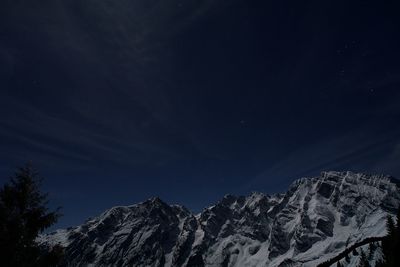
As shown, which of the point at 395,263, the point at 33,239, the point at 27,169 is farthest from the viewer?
the point at 395,263

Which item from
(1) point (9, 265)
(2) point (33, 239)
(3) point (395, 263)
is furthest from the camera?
(3) point (395, 263)

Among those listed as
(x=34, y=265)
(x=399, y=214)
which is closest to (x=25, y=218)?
(x=34, y=265)

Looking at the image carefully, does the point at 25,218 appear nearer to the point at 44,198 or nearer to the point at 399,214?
the point at 44,198

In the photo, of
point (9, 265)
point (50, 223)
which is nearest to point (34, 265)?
point (9, 265)

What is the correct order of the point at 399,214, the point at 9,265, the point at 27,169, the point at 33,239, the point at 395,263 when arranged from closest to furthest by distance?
the point at 9,265 < the point at 33,239 < the point at 27,169 < the point at 395,263 < the point at 399,214

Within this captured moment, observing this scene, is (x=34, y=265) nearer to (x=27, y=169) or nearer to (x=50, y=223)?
(x=50, y=223)

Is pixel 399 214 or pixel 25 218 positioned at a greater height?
pixel 399 214

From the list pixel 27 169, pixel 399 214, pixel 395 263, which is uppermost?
pixel 399 214

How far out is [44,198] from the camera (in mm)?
21609

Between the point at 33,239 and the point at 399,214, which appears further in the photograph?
the point at 399,214

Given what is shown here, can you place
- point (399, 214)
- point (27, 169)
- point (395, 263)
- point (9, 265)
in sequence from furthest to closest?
point (399, 214)
point (395, 263)
point (27, 169)
point (9, 265)

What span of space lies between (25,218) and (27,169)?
291cm

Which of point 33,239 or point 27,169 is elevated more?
point 27,169

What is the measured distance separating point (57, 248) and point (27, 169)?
4882mm
